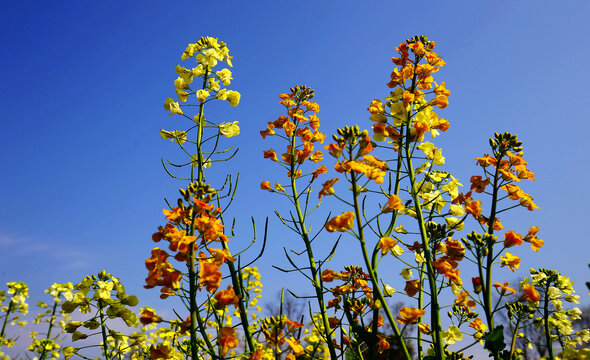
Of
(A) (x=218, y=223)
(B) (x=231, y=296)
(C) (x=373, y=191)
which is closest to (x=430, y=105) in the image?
(C) (x=373, y=191)

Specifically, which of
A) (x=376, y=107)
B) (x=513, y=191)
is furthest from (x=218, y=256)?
(x=513, y=191)

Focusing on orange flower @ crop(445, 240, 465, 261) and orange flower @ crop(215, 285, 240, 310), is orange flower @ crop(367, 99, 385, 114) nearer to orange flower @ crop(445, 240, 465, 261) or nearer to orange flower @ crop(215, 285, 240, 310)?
orange flower @ crop(445, 240, 465, 261)

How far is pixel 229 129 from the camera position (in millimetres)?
2018

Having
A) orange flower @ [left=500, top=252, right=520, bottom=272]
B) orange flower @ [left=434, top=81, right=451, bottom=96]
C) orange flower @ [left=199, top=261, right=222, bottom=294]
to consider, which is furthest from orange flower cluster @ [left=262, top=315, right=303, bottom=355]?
orange flower @ [left=434, top=81, right=451, bottom=96]

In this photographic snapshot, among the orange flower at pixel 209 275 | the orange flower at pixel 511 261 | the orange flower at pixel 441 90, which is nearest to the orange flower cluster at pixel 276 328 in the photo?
the orange flower at pixel 209 275

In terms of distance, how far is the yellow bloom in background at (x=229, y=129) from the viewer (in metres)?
2.00

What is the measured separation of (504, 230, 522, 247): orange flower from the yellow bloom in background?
1.39 metres

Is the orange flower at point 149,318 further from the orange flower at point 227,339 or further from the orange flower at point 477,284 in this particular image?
the orange flower at point 477,284

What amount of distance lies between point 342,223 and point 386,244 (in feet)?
0.56

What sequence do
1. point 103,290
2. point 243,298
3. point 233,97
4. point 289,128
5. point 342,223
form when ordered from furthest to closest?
point 289,128 < point 233,97 < point 103,290 < point 243,298 < point 342,223

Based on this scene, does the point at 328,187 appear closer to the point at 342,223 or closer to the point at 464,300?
the point at 342,223

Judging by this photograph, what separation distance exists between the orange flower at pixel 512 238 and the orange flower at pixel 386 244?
0.61 m

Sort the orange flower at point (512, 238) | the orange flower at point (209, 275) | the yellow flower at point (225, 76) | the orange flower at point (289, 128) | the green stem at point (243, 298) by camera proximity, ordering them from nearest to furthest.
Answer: the orange flower at point (209, 275), the green stem at point (243, 298), the orange flower at point (512, 238), the yellow flower at point (225, 76), the orange flower at point (289, 128)

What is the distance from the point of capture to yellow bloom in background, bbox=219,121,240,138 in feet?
6.57
